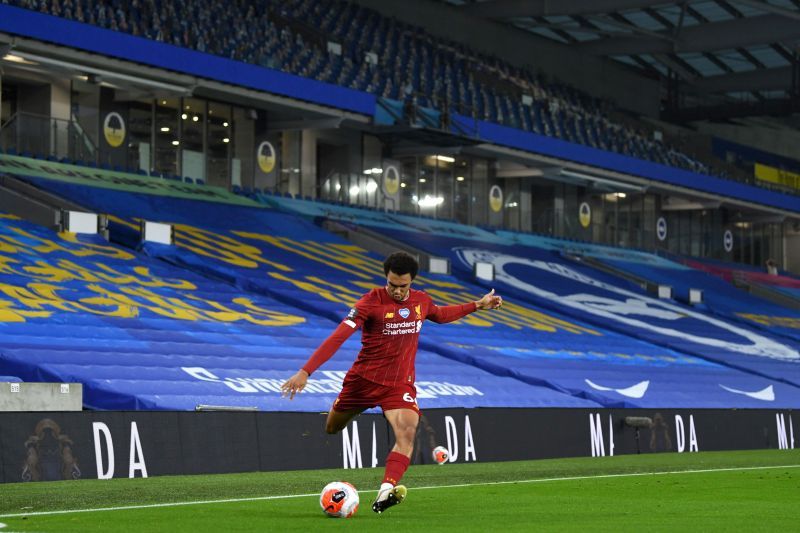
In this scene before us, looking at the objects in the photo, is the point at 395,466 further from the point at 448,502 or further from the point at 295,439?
the point at 295,439

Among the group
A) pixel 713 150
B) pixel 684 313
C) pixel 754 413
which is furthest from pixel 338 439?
pixel 713 150

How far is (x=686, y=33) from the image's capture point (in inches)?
1978

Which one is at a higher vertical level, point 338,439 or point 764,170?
point 764,170

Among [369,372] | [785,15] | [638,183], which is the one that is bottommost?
[369,372]

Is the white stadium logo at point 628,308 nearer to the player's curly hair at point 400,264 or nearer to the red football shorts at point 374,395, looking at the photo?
the red football shorts at point 374,395

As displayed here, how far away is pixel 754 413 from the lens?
25047 mm

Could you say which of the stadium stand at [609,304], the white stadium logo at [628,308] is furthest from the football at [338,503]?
the white stadium logo at [628,308]

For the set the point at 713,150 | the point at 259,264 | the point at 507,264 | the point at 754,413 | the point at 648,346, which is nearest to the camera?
the point at 754,413

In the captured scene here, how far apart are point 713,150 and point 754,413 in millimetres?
37896

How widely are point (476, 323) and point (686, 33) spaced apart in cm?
2407

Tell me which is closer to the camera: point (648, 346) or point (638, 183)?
point (648, 346)

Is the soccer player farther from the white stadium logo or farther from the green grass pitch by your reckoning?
the white stadium logo

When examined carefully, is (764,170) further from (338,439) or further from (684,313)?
(338,439)

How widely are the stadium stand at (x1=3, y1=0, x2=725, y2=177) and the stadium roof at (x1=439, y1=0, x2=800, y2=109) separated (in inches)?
94.5
